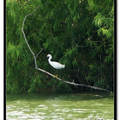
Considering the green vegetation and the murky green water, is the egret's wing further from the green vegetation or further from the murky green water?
the murky green water

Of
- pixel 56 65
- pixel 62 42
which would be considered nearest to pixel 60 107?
pixel 56 65

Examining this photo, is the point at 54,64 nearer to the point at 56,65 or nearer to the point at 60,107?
the point at 56,65

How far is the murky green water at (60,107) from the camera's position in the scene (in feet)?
21.9

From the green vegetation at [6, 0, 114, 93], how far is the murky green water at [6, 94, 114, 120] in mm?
90

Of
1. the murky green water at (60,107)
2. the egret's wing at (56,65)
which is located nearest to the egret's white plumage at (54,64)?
the egret's wing at (56,65)

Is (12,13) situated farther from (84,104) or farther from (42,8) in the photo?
(84,104)

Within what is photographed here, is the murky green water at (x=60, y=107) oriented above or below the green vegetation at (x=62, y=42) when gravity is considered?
below

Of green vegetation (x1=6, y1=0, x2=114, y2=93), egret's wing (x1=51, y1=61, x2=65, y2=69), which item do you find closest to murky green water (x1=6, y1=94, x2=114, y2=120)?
green vegetation (x1=6, y1=0, x2=114, y2=93)

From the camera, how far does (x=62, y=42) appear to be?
6.80m

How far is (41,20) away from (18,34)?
0.30 meters

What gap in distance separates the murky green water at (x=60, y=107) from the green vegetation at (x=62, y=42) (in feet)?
0.29

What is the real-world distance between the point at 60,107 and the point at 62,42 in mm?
712

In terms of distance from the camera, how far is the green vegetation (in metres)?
6.75

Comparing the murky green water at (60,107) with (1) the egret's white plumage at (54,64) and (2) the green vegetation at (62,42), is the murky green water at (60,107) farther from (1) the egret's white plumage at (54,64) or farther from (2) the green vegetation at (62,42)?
(1) the egret's white plumage at (54,64)
